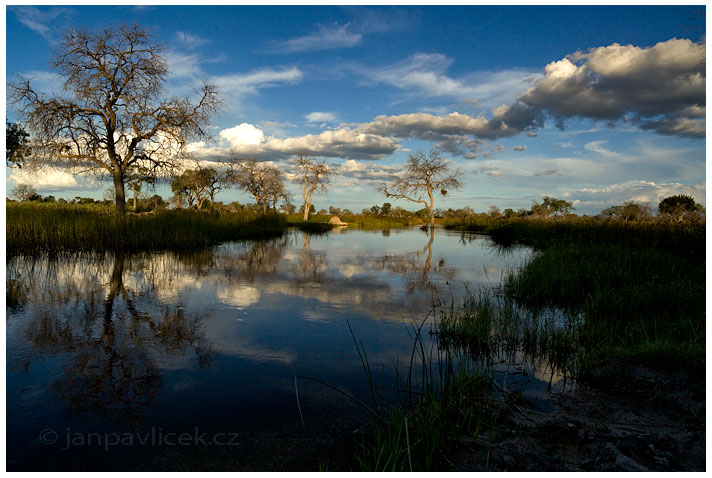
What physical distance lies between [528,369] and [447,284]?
17.0 feet

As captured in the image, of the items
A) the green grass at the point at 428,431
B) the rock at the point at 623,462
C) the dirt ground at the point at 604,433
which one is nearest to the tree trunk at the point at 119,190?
the green grass at the point at 428,431

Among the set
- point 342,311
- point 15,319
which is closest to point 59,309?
point 15,319

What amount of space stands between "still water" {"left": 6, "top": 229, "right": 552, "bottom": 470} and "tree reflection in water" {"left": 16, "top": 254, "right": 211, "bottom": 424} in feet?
0.05

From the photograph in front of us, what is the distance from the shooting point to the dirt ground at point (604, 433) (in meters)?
2.61

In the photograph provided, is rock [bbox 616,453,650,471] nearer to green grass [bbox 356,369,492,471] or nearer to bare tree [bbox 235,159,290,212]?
green grass [bbox 356,369,492,471]

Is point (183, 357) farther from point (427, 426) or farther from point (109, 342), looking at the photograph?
point (427, 426)

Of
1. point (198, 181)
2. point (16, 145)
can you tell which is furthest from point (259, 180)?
point (16, 145)

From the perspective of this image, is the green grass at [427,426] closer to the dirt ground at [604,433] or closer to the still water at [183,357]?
the dirt ground at [604,433]

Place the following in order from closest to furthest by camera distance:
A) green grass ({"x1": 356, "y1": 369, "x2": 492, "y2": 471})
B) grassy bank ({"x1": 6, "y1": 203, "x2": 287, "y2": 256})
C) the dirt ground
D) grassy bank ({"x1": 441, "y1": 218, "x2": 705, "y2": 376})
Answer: green grass ({"x1": 356, "y1": 369, "x2": 492, "y2": 471})
the dirt ground
grassy bank ({"x1": 441, "y1": 218, "x2": 705, "y2": 376})
grassy bank ({"x1": 6, "y1": 203, "x2": 287, "y2": 256})

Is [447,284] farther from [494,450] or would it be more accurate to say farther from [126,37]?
[126,37]

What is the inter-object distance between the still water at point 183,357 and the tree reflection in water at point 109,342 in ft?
0.05

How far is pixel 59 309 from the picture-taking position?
20.3 feet

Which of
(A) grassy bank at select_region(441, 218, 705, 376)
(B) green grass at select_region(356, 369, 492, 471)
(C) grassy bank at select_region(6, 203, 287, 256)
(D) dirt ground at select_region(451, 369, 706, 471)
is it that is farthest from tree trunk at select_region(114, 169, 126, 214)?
(D) dirt ground at select_region(451, 369, 706, 471)

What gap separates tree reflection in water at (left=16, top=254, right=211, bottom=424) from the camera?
11.2 ft
